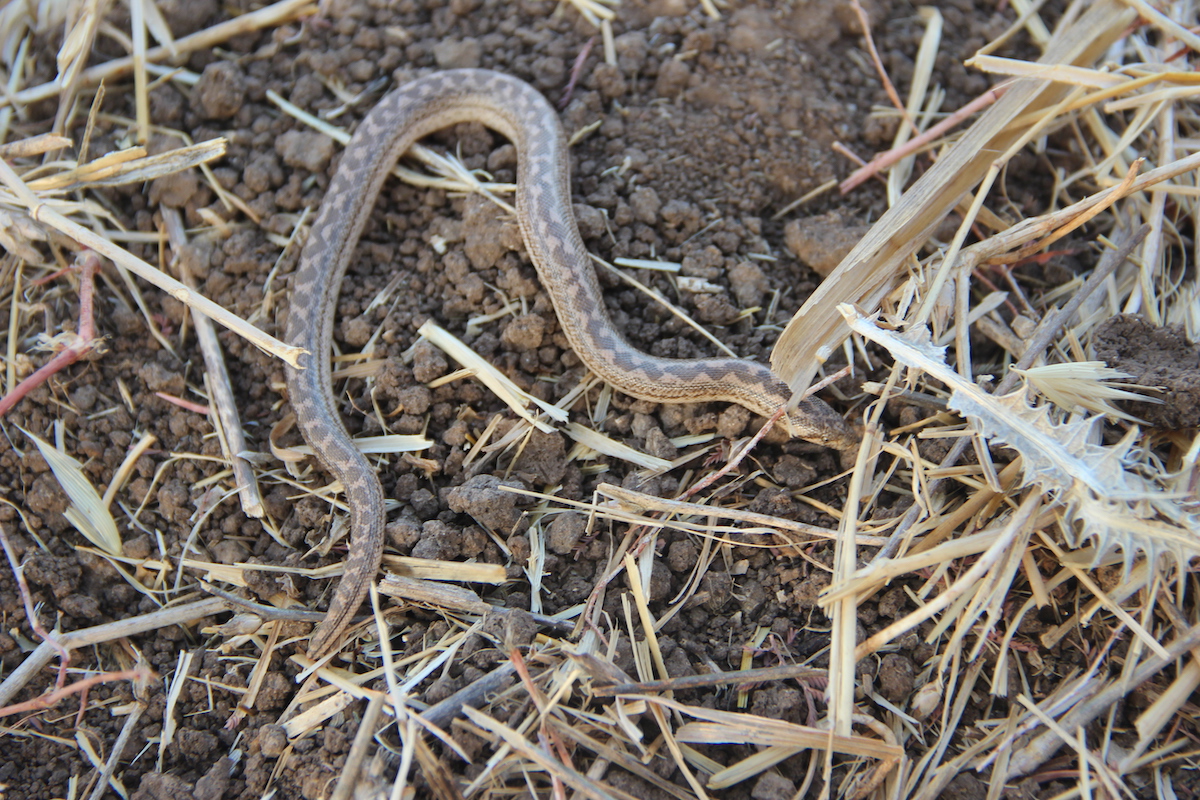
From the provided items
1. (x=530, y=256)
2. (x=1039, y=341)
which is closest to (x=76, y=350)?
(x=530, y=256)

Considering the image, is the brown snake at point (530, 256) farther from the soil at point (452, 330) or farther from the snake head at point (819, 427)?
the soil at point (452, 330)

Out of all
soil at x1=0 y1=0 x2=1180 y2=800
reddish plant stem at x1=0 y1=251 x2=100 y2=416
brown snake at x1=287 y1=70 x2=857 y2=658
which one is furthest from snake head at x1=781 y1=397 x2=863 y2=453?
reddish plant stem at x1=0 y1=251 x2=100 y2=416

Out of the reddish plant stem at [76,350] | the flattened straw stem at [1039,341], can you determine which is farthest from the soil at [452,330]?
the flattened straw stem at [1039,341]

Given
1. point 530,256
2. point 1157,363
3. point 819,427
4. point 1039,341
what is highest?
point 530,256

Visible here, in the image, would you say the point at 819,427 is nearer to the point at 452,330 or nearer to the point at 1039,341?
the point at 1039,341

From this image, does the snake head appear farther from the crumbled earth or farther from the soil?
the crumbled earth

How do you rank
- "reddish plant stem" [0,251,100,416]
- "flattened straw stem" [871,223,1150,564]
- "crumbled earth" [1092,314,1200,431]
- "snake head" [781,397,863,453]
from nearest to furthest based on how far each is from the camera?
"crumbled earth" [1092,314,1200,431]
"flattened straw stem" [871,223,1150,564]
"snake head" [781,397,863,453]
"reddish plant stem" [0,251,100,416]
